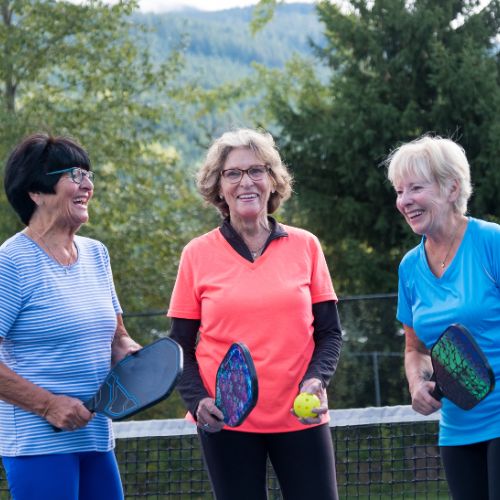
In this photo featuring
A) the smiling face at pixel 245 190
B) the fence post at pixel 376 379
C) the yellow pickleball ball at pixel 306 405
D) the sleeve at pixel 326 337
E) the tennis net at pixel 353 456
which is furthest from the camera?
the fence post at pixel 376 379

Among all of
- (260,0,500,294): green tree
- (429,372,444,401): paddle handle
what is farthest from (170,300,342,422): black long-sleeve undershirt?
(260,0,500,294): green tree

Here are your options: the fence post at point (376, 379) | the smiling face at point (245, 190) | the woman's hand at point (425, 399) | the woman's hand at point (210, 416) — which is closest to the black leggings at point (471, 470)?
the woman's hand at point (425, 399)

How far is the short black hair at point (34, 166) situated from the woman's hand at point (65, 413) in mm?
726

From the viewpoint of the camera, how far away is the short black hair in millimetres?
4008

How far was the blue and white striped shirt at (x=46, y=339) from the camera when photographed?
3.84m

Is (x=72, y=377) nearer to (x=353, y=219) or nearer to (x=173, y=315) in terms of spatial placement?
(x=173, y=315)

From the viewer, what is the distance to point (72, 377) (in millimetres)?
3930

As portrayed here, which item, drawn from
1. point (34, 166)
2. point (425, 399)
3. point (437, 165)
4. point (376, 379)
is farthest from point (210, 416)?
point (376, 379)

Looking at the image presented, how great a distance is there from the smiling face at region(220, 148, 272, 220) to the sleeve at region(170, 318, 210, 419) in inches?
19.0

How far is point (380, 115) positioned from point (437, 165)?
10970 mm

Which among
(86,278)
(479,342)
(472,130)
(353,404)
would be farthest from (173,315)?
(472,130)

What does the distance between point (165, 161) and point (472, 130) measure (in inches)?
196

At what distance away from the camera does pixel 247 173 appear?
4.27 metres

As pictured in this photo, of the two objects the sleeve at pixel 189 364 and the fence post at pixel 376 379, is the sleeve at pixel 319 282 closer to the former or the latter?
the sleeve at pixel 189 364
